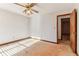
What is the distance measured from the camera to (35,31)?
18.8ft

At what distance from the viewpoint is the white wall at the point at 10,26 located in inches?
129

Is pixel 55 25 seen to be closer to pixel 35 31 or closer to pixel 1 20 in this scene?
pixel 35 31

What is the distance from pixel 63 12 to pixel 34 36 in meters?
2.47

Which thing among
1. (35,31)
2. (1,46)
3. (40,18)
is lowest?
(1,46)

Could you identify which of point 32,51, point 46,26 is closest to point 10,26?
point 32,51

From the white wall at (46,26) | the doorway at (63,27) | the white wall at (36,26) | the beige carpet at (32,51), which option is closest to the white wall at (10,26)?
the beige carpet at (32,51)

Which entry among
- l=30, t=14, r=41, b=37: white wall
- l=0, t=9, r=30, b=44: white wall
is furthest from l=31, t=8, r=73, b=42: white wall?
l=0, t=9, r=30, b=44: white wall

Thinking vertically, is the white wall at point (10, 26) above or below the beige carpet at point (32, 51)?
above

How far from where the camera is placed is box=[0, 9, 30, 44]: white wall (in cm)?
327

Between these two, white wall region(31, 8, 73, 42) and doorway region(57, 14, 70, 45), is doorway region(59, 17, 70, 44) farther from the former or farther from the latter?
white wall region(31, 8, 73, 42)

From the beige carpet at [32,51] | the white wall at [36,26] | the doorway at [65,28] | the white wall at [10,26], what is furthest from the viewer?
the doorway at [65,28]

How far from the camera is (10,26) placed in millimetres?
3488

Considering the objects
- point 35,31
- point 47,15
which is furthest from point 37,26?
point 47,15

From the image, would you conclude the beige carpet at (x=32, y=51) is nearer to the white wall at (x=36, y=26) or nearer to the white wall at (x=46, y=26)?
the white wall at (x=46, y=26)
